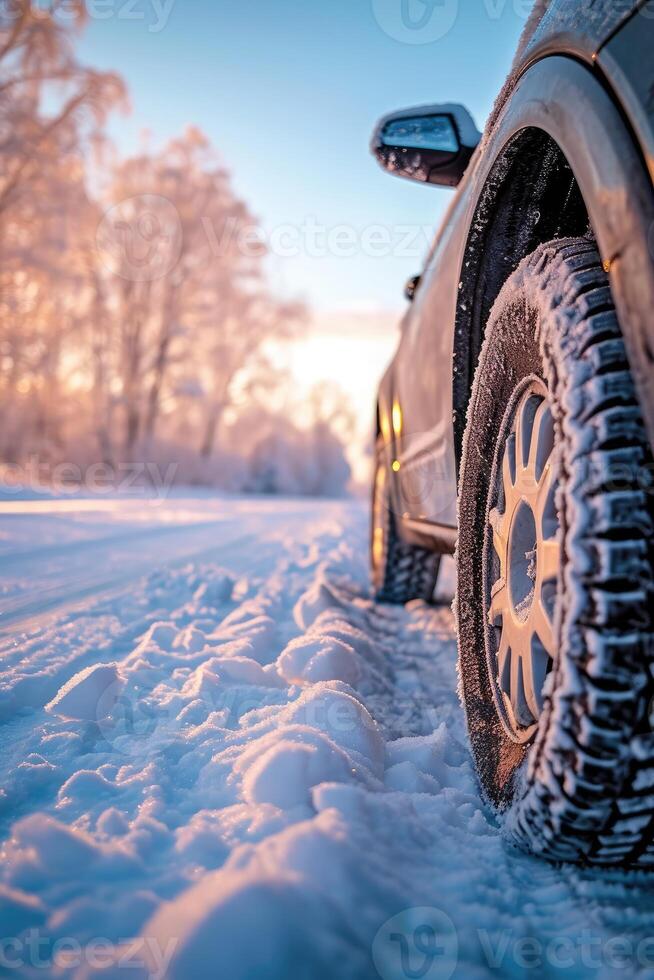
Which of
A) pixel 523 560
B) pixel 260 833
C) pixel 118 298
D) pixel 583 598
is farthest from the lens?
pixel 118 298

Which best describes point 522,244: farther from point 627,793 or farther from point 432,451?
point 627,793

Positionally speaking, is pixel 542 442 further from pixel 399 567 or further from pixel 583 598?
pixel 399 567

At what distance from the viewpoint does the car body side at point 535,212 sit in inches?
30.1

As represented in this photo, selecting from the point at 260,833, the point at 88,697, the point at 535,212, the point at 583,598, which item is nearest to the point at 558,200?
the point at 535,212

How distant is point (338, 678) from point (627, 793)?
3.20 feet

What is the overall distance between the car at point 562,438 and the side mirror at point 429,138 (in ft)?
1.00

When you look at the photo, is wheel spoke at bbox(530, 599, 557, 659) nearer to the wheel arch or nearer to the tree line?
the wheel arch

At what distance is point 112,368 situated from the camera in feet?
68.3

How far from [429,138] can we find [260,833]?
1.95m

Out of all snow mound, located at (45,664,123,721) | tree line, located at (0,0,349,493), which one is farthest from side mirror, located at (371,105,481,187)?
tree line, located at (0,0,349,493)

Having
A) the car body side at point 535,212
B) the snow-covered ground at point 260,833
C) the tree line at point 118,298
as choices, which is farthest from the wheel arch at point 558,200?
the tree line at point 118,298

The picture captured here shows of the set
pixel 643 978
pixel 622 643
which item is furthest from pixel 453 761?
pixel 622 643

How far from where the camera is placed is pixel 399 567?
10.5ft

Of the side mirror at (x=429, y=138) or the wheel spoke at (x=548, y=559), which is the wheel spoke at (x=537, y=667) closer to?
the wheel spoke at (x=548, y=559)
